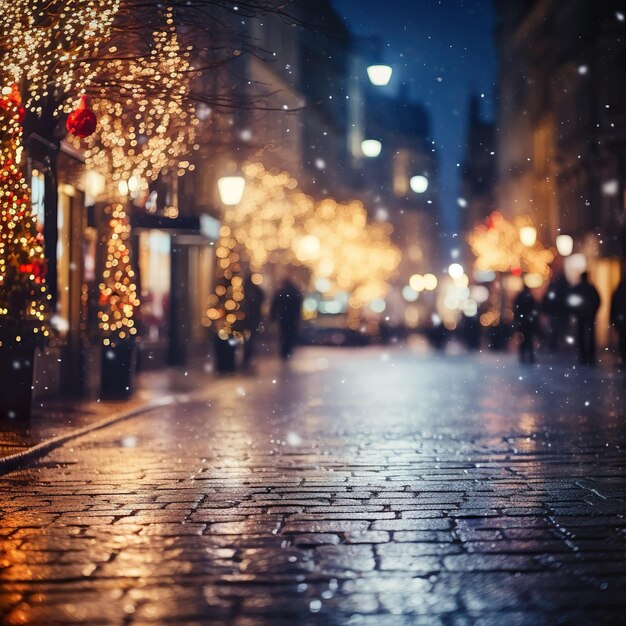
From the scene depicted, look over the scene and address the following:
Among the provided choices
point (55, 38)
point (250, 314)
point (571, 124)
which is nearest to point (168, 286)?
point (250, 314)

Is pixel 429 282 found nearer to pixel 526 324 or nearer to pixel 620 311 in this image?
pixel 526 324

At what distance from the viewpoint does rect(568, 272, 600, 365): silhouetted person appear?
30.6 m

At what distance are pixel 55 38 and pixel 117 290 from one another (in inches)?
302

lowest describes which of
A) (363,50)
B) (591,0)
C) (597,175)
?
(597,175)

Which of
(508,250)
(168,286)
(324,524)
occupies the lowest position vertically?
(324,524)

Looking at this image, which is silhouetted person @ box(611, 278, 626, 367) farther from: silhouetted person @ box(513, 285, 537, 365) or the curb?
the curb

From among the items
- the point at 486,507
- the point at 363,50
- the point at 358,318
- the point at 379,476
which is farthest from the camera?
the point at 363,50

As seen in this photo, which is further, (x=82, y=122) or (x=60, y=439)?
(x=82, y=122)

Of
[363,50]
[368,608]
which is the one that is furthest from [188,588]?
[363,50]

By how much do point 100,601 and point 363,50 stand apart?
105m

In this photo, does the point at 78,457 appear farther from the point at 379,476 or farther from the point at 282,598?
the point at 282,598

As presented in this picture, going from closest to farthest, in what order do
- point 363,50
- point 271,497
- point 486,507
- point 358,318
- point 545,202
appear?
point 486,507 → point 271,497 → point 358,318 → point 545,202 → point 363,50

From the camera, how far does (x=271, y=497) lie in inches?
376

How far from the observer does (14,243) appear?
47.4ft
